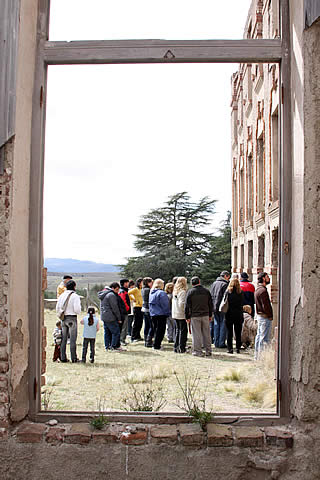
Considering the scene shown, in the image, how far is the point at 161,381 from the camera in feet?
28.3

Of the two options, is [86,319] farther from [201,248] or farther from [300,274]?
[201,248]

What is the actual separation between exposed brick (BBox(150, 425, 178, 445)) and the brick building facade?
31.4ft

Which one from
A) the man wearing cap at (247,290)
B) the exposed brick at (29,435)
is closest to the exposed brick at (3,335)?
the exposed brick at (29,435)

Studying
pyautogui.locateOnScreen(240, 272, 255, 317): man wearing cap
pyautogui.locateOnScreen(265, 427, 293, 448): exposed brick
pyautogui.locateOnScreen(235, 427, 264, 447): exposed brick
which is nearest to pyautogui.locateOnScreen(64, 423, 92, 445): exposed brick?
pyautogui.locateOnScreen(235, 427, 264, 447): exposed brick

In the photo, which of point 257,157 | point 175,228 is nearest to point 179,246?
point 175,228

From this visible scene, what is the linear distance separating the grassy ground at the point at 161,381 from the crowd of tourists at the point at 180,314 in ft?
1.48

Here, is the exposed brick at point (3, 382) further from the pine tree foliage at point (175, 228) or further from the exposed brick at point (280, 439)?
the pine tree foliage at point (175, 228)

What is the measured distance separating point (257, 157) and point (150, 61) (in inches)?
588

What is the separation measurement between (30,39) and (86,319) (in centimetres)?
705

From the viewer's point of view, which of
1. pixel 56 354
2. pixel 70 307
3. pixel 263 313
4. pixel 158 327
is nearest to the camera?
pixel 263 313

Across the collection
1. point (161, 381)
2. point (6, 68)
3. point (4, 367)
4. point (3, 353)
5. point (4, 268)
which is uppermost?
point (6, 68)

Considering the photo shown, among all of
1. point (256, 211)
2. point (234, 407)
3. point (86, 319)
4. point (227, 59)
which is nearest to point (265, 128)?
point (256, 211)

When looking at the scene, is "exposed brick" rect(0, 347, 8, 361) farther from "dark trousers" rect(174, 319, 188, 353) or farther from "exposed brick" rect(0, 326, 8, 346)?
"dark trousers" rect(174, 319, 188, 353)

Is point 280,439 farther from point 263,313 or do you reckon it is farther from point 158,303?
point 158,303
